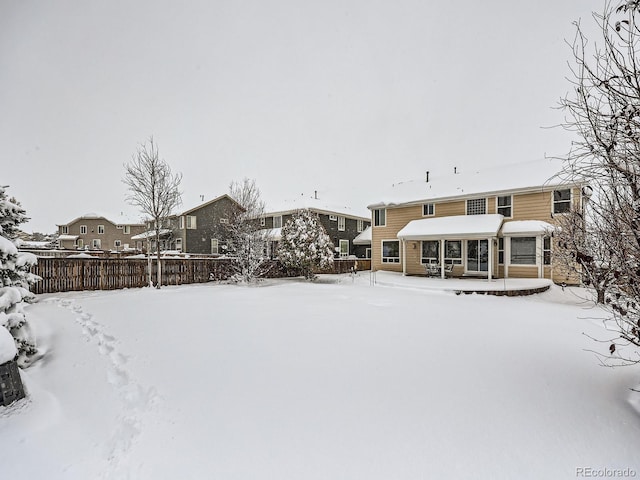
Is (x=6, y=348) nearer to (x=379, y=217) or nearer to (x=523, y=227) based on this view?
(x=523, y=227)

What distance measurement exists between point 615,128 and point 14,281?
8030mm

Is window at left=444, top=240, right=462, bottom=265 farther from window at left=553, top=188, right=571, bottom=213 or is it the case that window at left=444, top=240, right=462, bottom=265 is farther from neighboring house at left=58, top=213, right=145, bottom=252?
neighboring house at left=58, top=213, right=145, bottom=252

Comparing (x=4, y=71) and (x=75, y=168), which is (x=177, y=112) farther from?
(x=4, y=71)

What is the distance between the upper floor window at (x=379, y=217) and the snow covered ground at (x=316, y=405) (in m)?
14.2

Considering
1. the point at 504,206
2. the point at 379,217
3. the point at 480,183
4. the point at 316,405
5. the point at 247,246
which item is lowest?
the point at 316,405

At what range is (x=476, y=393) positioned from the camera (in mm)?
3611

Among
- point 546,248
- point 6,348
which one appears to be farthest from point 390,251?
point 6,348

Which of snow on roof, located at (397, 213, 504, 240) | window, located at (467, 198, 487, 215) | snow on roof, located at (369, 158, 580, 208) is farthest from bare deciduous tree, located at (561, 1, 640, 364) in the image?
window, located at (467, 198, 487, 215)

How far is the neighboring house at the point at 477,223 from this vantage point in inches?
563

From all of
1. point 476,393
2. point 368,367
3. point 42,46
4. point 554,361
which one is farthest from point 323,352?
point 42,46

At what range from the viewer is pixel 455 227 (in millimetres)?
15508

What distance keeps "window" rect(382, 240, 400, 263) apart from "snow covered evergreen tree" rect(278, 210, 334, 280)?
18.3ft

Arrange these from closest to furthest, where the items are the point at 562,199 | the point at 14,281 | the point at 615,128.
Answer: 1. the point at 615,128
2. the point at 14,281
3. the point at 562,199

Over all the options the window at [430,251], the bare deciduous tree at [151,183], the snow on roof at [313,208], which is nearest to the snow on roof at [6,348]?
the bare deciduous tree at [151,183]
